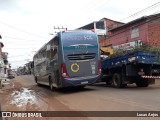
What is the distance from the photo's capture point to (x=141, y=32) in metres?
33.3

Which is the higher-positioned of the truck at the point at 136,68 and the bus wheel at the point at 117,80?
the truck at the point at 136,68

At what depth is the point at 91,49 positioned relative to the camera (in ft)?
48.8

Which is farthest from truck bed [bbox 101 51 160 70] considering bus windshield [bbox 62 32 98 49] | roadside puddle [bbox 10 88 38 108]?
roadside puddle [bbox 10 88 38 108]

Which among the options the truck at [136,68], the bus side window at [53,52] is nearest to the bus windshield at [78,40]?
the bus side window at [53,52]

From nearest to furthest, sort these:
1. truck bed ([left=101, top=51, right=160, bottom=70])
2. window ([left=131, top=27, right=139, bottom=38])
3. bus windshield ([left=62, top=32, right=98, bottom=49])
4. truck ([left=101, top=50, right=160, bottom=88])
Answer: truck bed ([left=101, top=51, right=160, bottom=70]), truck ([left=101, top=50, right=160, bottom=88]), bus windshield ([left=62, top=32, right=98, bottom=49]), window ([left=131, top=27, right=139, bottom=38])

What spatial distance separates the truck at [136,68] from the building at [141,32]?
13869mm

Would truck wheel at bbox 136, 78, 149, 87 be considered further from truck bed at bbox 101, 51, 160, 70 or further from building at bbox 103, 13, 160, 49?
building at bbox 103, 13, 160, 49

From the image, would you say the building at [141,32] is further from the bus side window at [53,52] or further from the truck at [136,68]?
the bus side window at [53,52]

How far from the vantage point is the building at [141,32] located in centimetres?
3196

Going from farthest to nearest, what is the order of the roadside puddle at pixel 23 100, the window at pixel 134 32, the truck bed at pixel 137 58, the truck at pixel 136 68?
the window at pixel 134 32 < the truck at pixel 136 68 < the truck bed at pixel 137 58 < the roadside puddle at pixel 23 100

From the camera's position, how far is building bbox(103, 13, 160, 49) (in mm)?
31959

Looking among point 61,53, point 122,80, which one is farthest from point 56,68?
point 122,80

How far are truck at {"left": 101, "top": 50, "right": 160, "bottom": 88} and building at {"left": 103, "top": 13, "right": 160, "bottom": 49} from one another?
13869mm

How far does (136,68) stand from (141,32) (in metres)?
19.8
